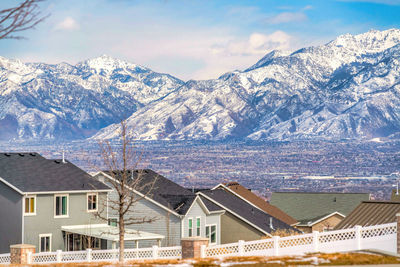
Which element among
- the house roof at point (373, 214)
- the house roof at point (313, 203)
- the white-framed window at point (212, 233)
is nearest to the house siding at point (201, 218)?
the white-framed window at point (212, 233)

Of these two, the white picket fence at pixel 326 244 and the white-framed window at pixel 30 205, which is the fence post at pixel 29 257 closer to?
the white picket fence at pixel 326 244

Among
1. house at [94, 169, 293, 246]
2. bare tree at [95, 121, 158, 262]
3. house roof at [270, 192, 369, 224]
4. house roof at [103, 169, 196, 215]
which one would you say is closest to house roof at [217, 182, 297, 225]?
house roof at [270, 192, 369, 224]

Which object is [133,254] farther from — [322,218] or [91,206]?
[322,218]

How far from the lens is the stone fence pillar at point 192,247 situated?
29281mm

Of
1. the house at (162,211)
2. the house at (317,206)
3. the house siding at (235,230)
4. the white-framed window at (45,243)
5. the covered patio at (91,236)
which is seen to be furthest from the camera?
the house at (317,206)

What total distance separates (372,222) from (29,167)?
23726 millimetres

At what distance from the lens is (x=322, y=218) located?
Result: 79.4 metres

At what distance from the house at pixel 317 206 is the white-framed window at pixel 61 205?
30.3 meters

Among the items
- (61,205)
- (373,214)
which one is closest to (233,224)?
(61,205)

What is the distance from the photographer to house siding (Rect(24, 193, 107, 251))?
5278cm

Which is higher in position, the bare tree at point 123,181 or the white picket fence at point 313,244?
the bare tree at point 123,181

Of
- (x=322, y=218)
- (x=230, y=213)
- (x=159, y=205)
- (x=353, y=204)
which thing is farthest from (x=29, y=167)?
(x=353, y=204)

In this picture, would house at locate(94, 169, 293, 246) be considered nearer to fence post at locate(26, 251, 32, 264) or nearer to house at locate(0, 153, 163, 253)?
house at locate(0, 153, 163, 253)

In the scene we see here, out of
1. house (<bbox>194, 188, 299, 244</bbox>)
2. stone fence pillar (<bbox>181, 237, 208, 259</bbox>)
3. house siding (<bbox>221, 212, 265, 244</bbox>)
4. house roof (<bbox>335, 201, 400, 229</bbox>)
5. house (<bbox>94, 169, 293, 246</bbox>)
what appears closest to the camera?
stone fence pillar (<bbox>181, 237, 208, 259</bbox>)
